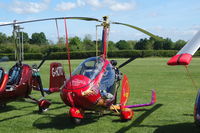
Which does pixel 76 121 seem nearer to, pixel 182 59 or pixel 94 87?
pixel 94 87

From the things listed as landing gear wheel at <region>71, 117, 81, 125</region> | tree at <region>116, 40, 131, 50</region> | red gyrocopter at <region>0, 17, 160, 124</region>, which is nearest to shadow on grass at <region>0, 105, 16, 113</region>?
red gyrocopter at <region>0, 17, 160, 124</region>

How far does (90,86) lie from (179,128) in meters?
2.30

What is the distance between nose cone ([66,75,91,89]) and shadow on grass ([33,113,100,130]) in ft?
3.51

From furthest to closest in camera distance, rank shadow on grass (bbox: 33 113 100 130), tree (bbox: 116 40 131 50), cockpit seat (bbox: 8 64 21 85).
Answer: tree (bbox: 116 40 131 50), cockpit seat (bbox: 8 64 21 85), shadow on grass (bbox: 33 113 100 130)

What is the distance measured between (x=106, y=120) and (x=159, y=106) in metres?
2.55

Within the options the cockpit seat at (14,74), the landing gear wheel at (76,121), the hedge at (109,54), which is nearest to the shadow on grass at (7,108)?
the cockpit seat at (14,74)

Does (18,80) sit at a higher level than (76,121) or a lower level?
higher

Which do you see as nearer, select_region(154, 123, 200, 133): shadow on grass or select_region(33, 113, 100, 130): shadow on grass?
select_region(154, 123, 200, 133): shadow on grass

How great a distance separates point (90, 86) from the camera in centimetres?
600

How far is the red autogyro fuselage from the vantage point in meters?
5.91

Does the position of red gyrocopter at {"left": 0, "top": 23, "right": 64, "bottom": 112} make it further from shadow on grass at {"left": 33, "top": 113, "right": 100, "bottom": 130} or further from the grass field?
shadow on grass at {"left": 33, "top": 113, "right": 100, "bottom": 130}

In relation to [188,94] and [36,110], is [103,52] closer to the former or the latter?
[36,110]

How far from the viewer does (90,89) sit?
596 centimetres

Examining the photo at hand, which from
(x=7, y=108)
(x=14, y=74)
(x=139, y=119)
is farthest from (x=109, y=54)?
(x=139, y=119)
